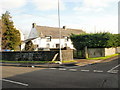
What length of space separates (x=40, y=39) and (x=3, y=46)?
1560cm

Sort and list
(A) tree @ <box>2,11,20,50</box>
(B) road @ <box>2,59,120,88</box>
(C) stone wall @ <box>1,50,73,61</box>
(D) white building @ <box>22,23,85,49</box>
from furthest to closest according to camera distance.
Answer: (D) white building @ <box>22,23,85,49</box> → (A) tree @ <box>2,11,20,50</box> → (C) stone wall @ <box>1,50,73,61</box> → (B) road @ <box>2,59,120,88</box>

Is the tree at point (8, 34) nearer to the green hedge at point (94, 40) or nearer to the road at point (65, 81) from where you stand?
the green hedge at point (94, 40)

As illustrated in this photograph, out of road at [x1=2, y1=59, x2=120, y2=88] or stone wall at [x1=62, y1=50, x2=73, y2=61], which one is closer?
road at [x1=2, y1=59, x2=120, y2=88]

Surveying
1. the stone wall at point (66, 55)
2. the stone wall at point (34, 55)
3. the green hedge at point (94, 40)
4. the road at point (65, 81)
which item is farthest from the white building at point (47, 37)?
the road at point (65, 81)

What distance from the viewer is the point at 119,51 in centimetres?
3334

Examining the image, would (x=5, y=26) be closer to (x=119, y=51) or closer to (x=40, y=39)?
(x=40, y=39)

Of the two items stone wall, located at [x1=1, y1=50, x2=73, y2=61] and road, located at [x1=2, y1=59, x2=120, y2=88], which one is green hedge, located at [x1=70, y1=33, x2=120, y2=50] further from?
road, located at [x1=2, y1=59, x2=120, y2=88]

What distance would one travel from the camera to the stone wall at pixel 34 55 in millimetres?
20906

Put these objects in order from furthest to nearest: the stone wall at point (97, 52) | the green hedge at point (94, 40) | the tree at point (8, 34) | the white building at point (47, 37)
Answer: the white building at point (47, 37)
the tree at point (8, 34)
the green hedge at point (94, 40)
the stone wall at point (97, 52)

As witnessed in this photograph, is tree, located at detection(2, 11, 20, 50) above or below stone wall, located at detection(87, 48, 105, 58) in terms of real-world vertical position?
above

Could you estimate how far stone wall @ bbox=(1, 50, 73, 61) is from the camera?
20906mm

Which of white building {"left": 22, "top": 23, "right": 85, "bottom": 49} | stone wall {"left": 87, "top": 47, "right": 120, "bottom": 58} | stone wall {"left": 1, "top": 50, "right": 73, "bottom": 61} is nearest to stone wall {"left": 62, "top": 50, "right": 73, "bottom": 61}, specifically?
stone wall {"left": 1, "top": 50, "right": 73, "bottom": 61}

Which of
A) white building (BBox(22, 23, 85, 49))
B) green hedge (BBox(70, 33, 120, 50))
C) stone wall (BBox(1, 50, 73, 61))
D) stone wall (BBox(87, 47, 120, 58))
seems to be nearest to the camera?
stone wall (BBox(1, 50, 73, 61))

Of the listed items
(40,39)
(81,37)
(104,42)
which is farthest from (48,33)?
(104,42)
